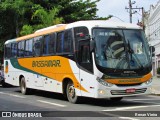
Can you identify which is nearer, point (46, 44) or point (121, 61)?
point (121, 61)

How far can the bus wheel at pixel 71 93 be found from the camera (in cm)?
1578

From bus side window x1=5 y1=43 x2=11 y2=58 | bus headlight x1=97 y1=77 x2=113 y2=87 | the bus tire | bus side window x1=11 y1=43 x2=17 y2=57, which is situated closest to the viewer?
bus headlight x1=97 y1=77 x2=113 y2=87

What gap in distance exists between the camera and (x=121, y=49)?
14992 millimetres

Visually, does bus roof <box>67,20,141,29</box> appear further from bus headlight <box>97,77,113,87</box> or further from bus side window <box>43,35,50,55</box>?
bus side window <box>43,35,50,55</box>

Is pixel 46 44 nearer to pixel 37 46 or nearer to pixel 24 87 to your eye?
pixel 37 46

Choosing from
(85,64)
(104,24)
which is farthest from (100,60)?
(104,24)

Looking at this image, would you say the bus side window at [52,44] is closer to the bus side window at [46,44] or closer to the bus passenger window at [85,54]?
the bus side window at [46,44]

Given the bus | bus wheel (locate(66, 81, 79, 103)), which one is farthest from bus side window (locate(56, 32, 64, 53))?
bus wheel (locate(66, 81, 79, 103))

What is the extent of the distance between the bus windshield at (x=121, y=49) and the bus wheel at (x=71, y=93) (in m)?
1.94

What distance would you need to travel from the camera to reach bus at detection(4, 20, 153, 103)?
14.5 meters

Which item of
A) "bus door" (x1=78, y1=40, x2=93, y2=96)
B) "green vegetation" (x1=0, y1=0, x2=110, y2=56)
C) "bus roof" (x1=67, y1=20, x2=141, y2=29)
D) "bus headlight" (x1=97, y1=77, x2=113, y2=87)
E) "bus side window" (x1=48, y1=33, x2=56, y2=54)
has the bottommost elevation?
"bus headlight" (x1=97, y1=77, x2=113, y2=87)

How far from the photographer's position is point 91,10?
43469mm

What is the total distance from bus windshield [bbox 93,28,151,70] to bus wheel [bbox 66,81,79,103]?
1942 mm

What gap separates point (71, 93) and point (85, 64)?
1.61 m
